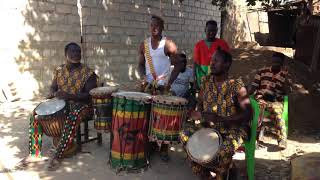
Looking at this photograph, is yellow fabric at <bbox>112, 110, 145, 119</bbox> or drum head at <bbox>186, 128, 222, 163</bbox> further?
yellow fabric at <bbox>112, 110, 145, 119</bbox>

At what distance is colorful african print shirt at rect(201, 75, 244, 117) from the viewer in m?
4.01

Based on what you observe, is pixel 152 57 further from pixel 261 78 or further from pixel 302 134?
pixel 302 134

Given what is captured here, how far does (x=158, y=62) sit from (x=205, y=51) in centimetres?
92

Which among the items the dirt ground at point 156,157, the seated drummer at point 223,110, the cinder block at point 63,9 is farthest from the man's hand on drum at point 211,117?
the cinder block at point 63,9

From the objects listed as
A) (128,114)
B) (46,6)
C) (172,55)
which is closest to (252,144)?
(128,114)

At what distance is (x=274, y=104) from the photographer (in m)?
5.75

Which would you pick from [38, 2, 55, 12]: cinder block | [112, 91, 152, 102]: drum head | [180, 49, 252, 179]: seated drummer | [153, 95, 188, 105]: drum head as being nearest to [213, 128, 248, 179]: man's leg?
[180, 49, 252, 179]: seated drummer

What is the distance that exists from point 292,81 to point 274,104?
8.39 ft

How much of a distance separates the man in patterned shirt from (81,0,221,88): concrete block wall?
17.4 feet

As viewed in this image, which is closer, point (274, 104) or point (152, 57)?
point (152, 57)

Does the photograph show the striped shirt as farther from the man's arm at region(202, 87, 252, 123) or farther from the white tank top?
the man's arm at region(202, 87, 252, 123)

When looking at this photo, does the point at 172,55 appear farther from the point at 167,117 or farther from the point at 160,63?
the point at 167,117

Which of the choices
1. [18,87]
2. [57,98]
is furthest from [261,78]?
[18,87]

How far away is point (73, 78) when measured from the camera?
5.09 metres
